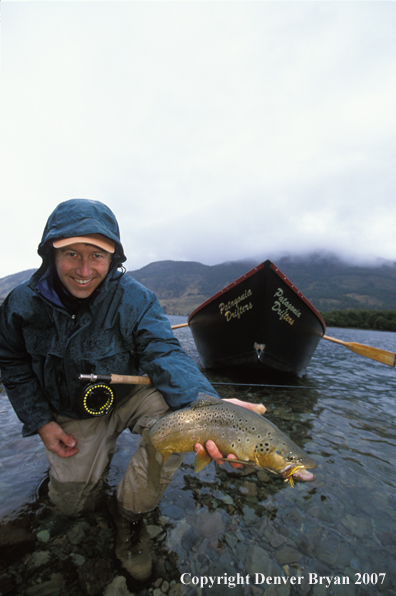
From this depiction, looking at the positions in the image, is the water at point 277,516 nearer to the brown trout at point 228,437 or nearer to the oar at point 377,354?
the brown trout at point 228,437

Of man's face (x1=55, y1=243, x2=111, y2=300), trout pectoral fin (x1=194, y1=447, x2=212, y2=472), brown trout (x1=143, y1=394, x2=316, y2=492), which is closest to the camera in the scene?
brown trout (x1=143, y1=394, x2=316, y2=492)

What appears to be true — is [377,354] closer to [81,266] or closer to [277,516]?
[277,516]

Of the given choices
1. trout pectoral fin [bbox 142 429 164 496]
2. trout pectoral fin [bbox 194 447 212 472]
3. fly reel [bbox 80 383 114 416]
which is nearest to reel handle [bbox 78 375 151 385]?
fly reel [bbox 80 383 114 416]

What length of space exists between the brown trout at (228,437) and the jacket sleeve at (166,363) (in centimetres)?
24

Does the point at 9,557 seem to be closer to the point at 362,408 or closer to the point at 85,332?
the point at 85,332

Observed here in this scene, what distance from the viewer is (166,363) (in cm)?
273

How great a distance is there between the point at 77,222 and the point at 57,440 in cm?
221

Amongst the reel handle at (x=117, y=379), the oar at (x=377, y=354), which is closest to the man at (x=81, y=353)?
the reel handle at (x=117, y=379)

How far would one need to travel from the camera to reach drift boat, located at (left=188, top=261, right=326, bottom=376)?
283 inches

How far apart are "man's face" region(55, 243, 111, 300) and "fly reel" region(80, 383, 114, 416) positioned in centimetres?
92

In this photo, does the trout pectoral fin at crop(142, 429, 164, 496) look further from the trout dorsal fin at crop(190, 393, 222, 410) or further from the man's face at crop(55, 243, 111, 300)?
the man's face at crop(55, 243, 111, 300)

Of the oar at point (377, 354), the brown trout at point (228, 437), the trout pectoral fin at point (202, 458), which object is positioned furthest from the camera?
the oar at point (377, 354)

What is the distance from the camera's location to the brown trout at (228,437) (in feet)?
6.86

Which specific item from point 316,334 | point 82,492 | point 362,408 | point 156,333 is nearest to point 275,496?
point 82,492
